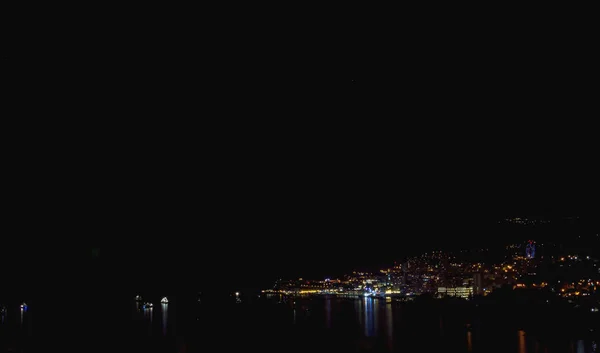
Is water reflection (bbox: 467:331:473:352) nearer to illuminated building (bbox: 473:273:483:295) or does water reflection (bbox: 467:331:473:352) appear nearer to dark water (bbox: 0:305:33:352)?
illuminated building (bbox: 473:273:483:295)

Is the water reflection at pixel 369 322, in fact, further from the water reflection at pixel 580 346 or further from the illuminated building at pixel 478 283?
the water reflection at pixel 580 346

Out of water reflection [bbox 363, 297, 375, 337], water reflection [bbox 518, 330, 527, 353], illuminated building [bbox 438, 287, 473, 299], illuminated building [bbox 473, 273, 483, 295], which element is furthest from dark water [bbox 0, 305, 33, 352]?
illuminated building [bbox 438, 287, 473, 299]

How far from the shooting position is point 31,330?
49.5ft

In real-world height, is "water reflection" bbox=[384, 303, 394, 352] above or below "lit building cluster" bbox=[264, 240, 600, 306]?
below

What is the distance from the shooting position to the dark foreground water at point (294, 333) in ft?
56.9

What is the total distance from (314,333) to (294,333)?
971 millimetres

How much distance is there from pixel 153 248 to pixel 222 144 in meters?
4.38

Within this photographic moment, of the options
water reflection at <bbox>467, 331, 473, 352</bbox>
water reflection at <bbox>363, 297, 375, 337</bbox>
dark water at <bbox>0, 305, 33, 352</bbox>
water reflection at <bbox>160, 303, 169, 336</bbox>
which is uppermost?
dark water at <bbox>0, 305, 33, 352</bbox>

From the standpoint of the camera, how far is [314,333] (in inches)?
1049

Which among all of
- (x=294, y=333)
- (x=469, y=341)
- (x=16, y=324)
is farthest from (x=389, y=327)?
(x=16, y=324)

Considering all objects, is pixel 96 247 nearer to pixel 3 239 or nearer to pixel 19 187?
pixel 3 239

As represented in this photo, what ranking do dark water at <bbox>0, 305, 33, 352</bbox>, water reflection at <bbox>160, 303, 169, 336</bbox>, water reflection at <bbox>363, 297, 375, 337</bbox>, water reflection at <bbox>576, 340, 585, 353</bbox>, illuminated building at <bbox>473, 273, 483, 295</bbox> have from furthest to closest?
illuminated building at <bbox>473, 273, 483, 295</bbox>, water reflection at <bbox>160, 303, 169, 336</bbox>, water reflection at <bbox>363, 297, 375, 337</bbox>, water reflection at <bbox>576, 340, 585, 353</bbox>, dark water at <bbox>0, 305, 33, 352</bbox>

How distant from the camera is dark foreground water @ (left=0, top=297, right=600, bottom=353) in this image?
17355 mm

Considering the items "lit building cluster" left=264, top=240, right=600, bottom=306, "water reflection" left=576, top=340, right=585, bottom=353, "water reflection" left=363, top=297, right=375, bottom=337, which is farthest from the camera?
"water reflection" left=363, top=297, right=375, bottom=337
